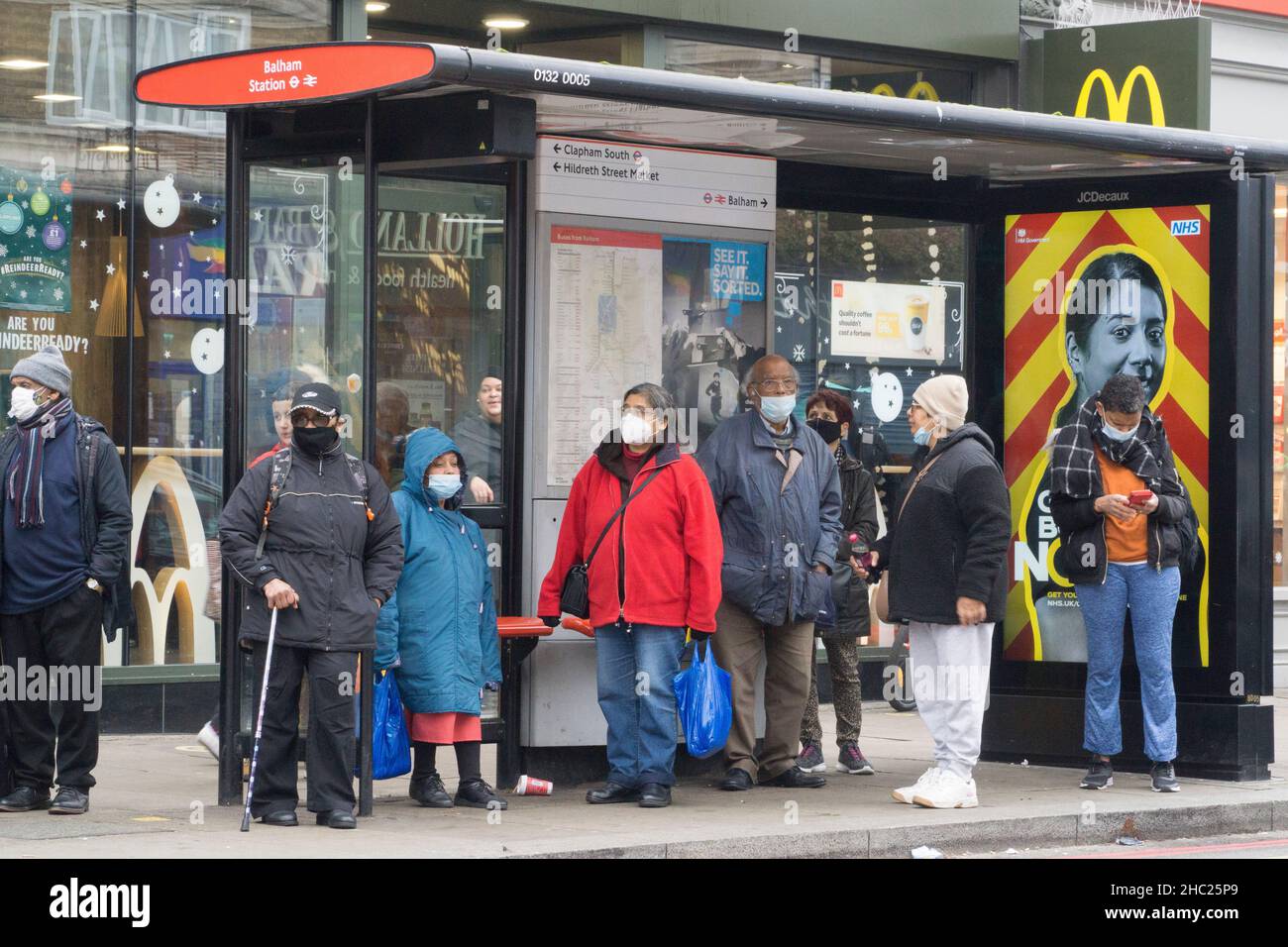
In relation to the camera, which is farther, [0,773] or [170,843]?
[0,773]

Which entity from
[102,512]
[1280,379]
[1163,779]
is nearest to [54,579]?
[102,512]

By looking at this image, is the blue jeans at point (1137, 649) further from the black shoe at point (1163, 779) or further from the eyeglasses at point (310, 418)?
the eyeglasses at point (310, 418)

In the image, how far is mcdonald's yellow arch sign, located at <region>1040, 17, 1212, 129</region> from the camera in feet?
43.1

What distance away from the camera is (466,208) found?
375 inches

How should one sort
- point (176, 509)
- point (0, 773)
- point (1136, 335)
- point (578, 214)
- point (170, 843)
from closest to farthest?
point (170, 843)
point (0, 773)
point (578, 214)
point (1136, 335)
point (176, 509)

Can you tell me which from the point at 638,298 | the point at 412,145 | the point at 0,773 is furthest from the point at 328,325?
the point at 0,773

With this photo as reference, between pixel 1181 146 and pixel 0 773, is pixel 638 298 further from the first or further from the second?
pixel 0 773

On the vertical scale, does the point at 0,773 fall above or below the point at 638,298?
below

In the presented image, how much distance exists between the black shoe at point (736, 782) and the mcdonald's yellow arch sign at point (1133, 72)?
556cm

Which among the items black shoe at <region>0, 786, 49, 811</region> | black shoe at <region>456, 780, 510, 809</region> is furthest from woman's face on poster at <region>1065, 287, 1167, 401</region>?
black shoe at <region>0, 786, 49, 811</region>

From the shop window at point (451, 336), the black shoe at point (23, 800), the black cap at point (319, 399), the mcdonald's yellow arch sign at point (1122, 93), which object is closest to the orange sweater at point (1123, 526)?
the shop window at point (451, 336)

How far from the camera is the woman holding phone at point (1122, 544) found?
955 centimetres

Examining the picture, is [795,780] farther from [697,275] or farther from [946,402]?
[697,275]

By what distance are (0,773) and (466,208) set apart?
10.6 feet
